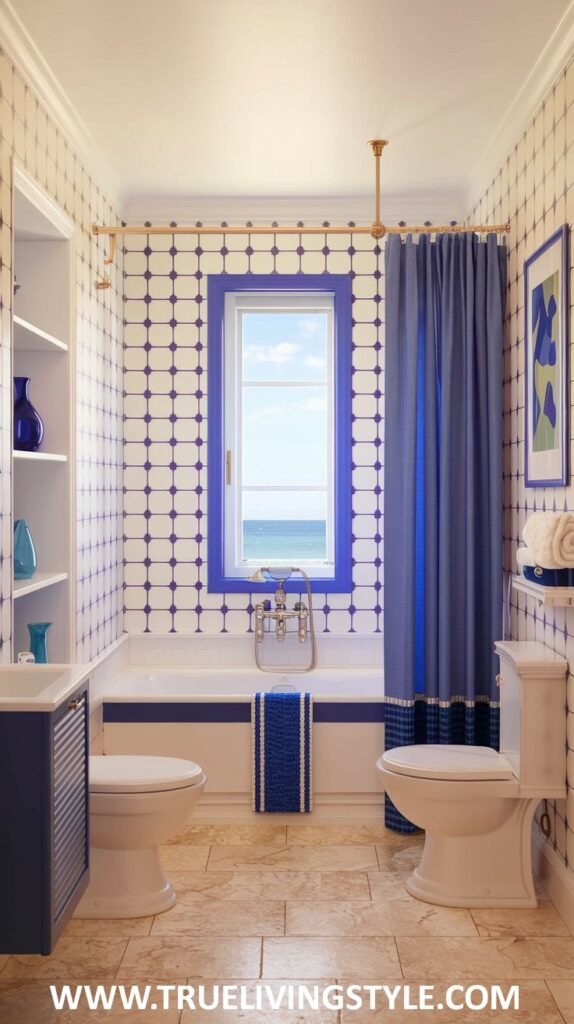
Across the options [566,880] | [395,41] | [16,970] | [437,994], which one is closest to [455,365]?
[395,41]

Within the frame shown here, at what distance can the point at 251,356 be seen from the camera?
4629 mm

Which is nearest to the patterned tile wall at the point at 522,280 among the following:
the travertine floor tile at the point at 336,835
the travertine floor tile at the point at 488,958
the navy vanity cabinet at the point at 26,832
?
the travertine floor tile at the point at 488,958

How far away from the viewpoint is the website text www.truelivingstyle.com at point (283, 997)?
2371 millimetres

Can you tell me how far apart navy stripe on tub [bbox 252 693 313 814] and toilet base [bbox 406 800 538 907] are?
0.83 m

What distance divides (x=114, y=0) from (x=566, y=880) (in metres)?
3.01

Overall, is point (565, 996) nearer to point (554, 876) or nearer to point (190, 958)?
point (554, 876)

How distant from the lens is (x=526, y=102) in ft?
10.6

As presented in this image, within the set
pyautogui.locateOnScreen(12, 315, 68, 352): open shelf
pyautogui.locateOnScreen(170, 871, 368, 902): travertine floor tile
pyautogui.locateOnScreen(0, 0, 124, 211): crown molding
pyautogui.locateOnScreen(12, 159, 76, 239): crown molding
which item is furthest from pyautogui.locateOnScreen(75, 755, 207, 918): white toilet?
pyautogui.locateOnScreen(0, 0, 124, 211): crown molding

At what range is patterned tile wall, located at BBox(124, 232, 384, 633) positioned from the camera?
450 centimetres

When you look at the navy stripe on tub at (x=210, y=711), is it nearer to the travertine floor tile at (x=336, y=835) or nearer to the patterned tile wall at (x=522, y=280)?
the travertine floor tile at (x=336, y=835)

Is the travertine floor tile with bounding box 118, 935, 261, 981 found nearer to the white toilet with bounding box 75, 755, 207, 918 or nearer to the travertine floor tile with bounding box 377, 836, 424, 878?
the white toilet with bounding box 75, 755, 207, 918

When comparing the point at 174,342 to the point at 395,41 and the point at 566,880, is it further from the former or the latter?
the point at 566,880

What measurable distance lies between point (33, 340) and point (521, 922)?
100 inches

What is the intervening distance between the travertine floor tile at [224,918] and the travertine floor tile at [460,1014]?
49cm
